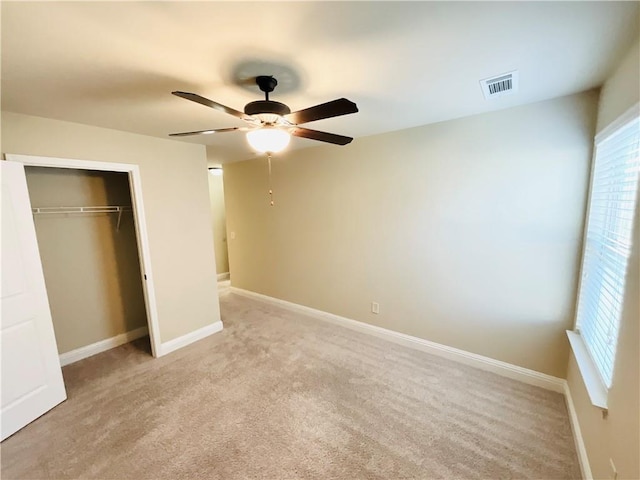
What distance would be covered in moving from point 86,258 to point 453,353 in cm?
411

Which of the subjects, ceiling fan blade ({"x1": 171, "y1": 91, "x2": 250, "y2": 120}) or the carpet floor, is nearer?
ceiling fan blade ({"x1": 171, "y1": 91, "x2": 250, "y2": 120})

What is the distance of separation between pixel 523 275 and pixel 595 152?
1036 mm

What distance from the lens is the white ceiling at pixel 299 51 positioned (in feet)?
3.57

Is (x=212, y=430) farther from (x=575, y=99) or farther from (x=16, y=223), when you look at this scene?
(x=575, y=99)

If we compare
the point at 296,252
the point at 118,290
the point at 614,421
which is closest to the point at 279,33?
the point at 614,421

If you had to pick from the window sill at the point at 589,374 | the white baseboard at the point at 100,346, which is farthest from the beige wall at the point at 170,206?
the window sill at the point at 589,374

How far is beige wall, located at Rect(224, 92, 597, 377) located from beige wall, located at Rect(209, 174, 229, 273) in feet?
7.37

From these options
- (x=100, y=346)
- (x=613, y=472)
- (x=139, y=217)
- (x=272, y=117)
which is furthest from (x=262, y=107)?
(x=100, y=346)

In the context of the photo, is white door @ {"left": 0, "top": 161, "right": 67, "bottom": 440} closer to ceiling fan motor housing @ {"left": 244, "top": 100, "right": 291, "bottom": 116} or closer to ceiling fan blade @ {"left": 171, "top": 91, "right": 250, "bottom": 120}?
ceiling fan blade @ {"left": 171, "top": 91, "right": 250, "bottom": 120}

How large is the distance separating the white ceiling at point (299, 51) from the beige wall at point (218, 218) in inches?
146

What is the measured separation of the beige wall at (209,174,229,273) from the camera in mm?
5863

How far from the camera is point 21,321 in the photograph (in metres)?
2.08

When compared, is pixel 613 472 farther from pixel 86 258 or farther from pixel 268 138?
pixel 86 258

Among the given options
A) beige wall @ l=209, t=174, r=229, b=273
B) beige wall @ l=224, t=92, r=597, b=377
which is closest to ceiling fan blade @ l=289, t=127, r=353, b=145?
beige wall @ l=224, t=92, r=597, b=377
